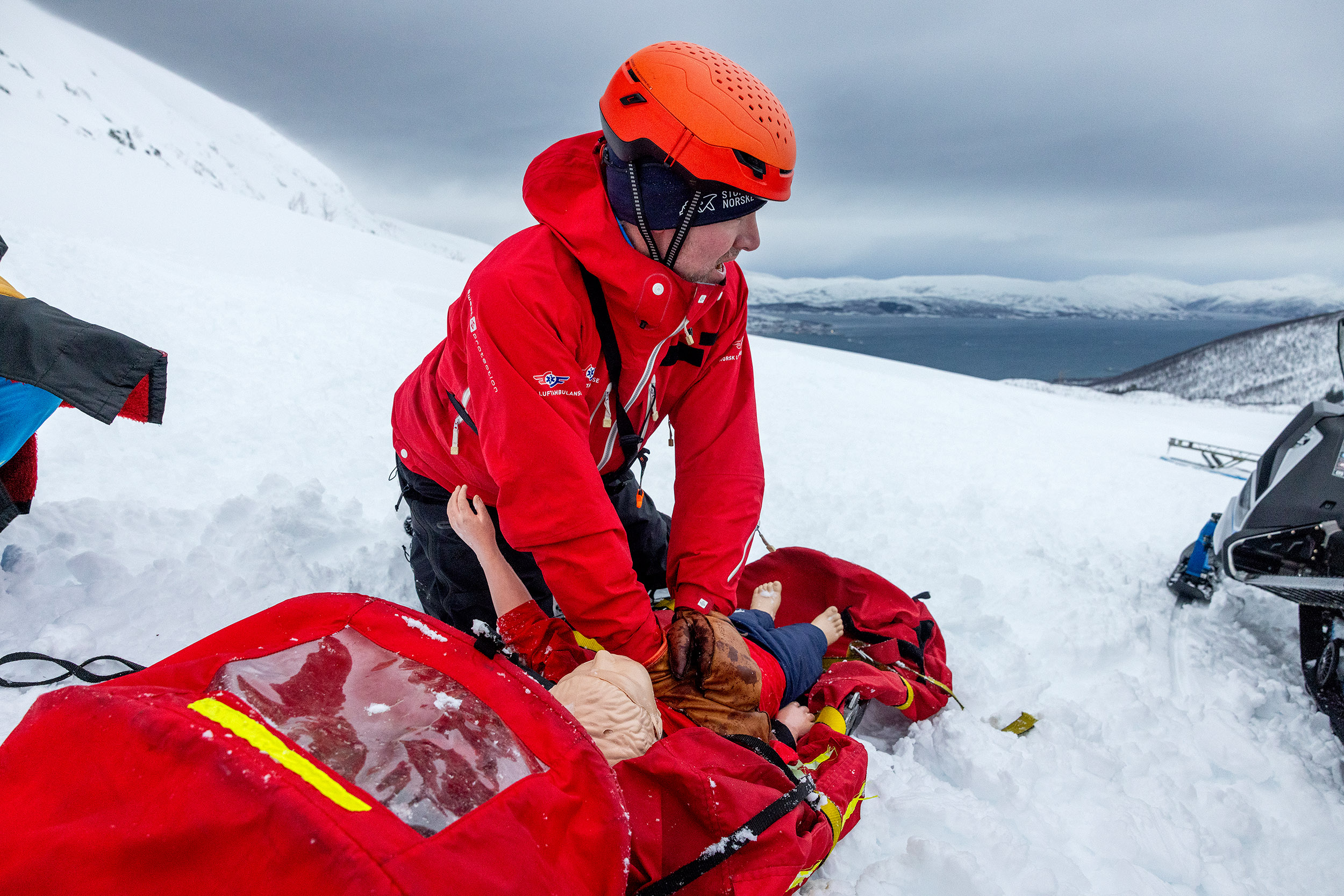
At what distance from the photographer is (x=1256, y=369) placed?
49.4m

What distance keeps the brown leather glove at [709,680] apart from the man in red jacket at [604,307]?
10cm

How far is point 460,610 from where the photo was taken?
2906mm

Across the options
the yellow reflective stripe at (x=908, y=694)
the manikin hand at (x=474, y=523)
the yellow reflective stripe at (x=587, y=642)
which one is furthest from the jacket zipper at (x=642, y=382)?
the yellow reflective stripe at (x=908, y=694)

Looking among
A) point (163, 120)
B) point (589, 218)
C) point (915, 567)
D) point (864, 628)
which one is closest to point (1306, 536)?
point (915, 567)

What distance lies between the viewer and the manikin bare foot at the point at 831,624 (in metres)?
3.10

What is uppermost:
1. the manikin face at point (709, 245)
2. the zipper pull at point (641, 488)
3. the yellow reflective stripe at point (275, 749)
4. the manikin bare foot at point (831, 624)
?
the manikin face at point (709, 245)

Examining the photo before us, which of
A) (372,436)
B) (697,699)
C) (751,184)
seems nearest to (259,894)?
(697,699)

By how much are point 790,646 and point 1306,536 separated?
265cm

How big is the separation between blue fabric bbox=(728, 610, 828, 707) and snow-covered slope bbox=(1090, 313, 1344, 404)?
164 feet

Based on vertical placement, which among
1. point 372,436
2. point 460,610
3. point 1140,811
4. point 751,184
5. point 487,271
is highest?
point 751,184

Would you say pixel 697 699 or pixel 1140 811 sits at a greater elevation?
pixel 697 699

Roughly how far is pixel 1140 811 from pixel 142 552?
4.29m

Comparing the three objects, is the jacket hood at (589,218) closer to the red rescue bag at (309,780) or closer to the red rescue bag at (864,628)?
the red rescue bag at (309,780)

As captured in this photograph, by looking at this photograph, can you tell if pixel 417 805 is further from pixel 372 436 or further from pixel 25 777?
pixel 372 436
